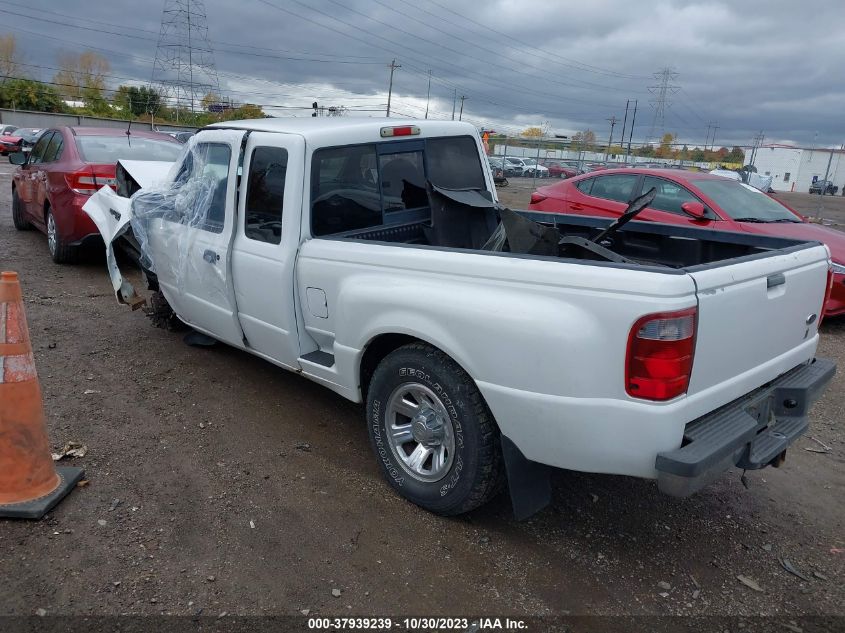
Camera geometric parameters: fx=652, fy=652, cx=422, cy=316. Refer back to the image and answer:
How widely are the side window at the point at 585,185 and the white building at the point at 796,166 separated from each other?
175 ft

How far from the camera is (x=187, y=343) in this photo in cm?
575

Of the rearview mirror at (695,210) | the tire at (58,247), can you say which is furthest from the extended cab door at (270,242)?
the tire at (58,247)

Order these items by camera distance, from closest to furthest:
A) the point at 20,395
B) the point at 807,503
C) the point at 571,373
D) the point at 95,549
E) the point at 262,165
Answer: the point at 571,373
the point at 95,549
the point at 20,395
the point at 807,503
the point at 262,165

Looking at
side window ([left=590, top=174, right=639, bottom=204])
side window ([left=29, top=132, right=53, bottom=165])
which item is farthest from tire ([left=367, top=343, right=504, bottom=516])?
side window ([left=29, top=132, right=53, bottom=165])

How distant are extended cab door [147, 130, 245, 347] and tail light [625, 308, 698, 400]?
2.78 m

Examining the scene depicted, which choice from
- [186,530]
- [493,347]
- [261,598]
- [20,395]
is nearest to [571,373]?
[493,347]

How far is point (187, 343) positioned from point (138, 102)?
246ft

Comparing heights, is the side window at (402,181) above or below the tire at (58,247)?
above

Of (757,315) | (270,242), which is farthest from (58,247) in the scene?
(757,315)

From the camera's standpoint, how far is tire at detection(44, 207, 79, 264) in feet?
26.7

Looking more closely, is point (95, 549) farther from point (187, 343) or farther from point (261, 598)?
point (187, 343)

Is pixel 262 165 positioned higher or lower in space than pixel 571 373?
higher

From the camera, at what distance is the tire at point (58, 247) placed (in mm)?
8148

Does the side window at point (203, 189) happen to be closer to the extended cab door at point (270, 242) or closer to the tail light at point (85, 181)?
the extended cab door at point (270, 242)
